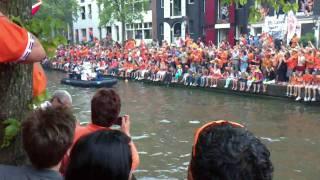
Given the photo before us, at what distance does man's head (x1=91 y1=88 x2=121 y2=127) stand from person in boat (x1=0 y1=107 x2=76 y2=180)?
114cm

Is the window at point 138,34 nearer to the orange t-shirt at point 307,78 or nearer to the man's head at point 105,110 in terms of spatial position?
the orange t-shirt at point 307,78

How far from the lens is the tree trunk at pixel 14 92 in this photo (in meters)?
2.81

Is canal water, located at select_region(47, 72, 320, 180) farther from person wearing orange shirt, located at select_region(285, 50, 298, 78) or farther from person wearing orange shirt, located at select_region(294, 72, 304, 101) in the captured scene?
person wearing orange shirt, located at select_region(285, 50, 298, 78)

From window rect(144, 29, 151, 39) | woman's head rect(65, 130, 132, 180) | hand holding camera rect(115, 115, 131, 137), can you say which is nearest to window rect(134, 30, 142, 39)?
window rect(144, 29, 151, 39)

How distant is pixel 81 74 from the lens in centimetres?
2633

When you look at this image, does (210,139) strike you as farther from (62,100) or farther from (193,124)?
(193,124)

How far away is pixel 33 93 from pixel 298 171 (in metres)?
7.19

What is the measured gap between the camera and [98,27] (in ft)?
158

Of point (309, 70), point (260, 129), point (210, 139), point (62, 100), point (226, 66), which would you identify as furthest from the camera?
point (226, 66)

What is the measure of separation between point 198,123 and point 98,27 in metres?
34.9

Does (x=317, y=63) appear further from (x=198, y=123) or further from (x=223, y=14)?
(x=223, y=14)

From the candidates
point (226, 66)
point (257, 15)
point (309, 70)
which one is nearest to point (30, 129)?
point (257, 15)

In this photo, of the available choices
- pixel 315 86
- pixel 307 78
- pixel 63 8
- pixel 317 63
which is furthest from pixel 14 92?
pixel 63 8

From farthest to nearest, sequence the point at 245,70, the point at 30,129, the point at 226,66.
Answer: the point at 226,66 < the point at 245,70 < the point at 30,129
